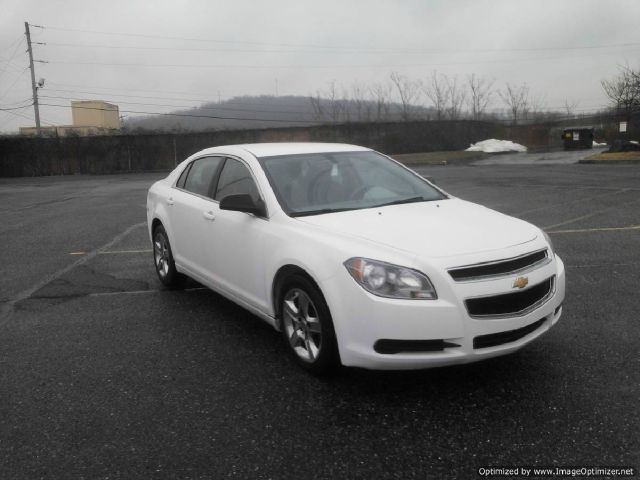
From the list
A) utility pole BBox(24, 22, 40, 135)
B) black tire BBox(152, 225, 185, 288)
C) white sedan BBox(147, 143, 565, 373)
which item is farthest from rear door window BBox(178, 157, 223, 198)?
utility pole BBox(24, 22, 40, 135)

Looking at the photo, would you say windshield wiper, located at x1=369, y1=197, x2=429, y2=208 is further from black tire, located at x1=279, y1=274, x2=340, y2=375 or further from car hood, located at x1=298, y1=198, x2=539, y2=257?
black tire, located at x1=279, y1=274, x2=340, y2=375

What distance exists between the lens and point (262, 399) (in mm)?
3549

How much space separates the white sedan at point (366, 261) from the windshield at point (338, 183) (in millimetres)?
14

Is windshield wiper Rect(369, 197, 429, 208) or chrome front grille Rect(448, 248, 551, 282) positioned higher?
windshield wiper Rect(369, 197, 429, 208)

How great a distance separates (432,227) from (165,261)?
11.0 ft

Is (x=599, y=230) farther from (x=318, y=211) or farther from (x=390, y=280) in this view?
(x=390, y=280)

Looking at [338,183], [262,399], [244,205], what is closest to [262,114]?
[338,183]

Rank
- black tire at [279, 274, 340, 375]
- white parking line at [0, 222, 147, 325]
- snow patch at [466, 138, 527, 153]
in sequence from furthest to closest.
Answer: snow patch at [466, 138, 527, 153] → white parking line at [0, 222, 147, 325] → black tire at [279, 274, 340, 375]

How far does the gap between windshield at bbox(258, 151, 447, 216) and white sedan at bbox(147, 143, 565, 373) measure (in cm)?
1

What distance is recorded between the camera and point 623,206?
11.4m

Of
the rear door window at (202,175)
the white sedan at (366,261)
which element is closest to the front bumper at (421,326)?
the white sedan at (366,261)

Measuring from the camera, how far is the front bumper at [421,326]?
321cm

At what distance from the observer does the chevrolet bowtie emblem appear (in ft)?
11.0

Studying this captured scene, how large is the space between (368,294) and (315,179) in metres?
1.56
